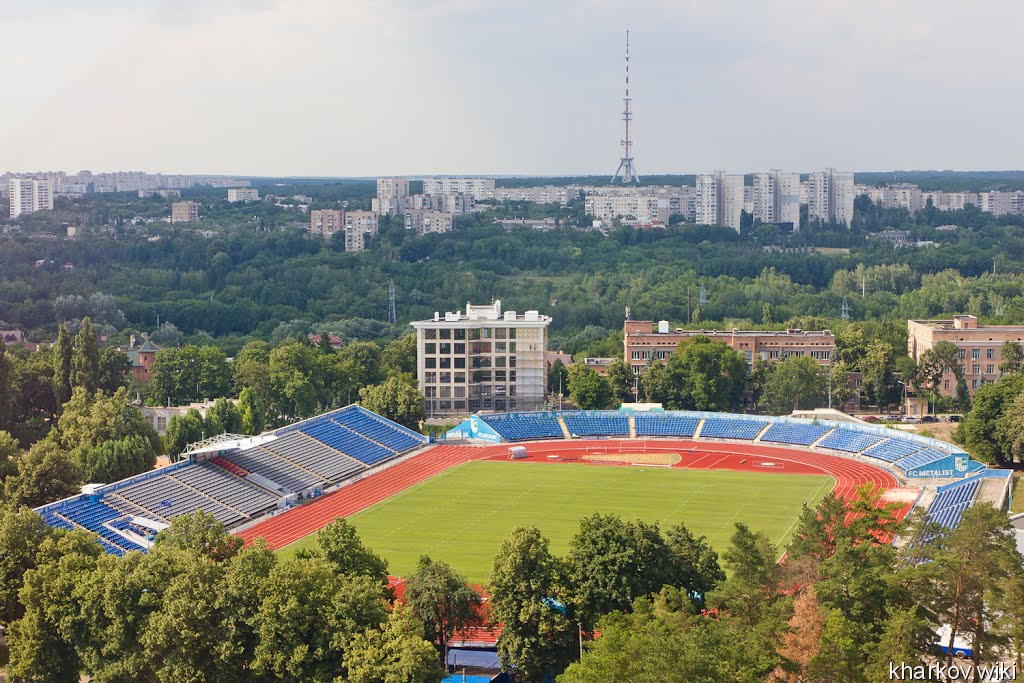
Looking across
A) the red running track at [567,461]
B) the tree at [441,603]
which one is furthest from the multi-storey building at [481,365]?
the tree at [441,603]

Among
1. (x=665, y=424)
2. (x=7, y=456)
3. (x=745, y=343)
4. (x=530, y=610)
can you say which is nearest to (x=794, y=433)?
(x=665, y=424)

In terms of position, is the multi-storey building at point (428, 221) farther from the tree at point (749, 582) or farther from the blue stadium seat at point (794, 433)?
the tree at point (749, 582)

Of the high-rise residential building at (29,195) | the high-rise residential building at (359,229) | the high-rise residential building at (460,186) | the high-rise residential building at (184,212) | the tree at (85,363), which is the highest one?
the high-rise residential building at (460,186)

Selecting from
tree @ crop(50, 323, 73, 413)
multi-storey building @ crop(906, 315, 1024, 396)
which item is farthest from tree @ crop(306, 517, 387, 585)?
multi-storey building @ crop(906, 315, 1024, 396)

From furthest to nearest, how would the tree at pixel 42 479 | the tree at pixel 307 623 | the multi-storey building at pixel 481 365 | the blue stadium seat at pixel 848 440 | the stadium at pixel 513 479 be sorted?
the multi-storey building at pixel 481 365
the blue stadium seat at pixel 848 440
the stadium at pixel 513 479
the tree at pixel 42 479
the tree at pixel 307 623

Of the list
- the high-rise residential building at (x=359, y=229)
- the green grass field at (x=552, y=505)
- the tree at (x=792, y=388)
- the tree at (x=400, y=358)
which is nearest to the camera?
the green grass field at (x=552, y=505)

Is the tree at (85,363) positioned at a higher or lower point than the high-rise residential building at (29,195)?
lower

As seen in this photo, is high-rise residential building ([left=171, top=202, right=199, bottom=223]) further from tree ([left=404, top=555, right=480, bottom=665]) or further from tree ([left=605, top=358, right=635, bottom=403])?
tree ([left=404, top=555, right=480, bottom=665])

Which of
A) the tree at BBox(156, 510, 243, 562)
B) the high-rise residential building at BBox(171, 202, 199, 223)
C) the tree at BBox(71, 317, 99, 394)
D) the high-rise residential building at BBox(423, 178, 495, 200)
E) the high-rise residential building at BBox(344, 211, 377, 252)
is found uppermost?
the high-rise residential building at BBox(423, 178, 495, 200)
